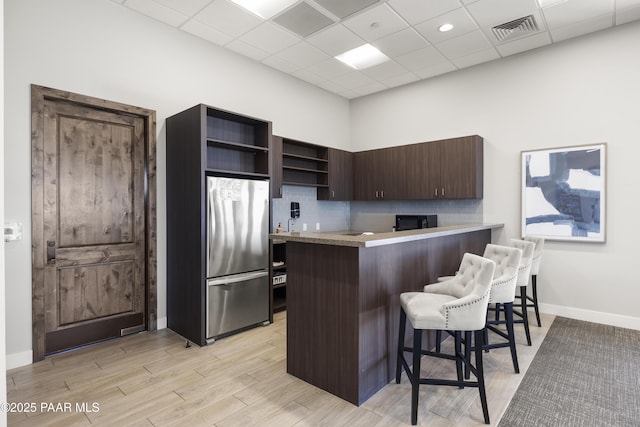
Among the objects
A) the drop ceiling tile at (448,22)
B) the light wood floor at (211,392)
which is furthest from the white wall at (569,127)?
the light wood floor at (211,392)

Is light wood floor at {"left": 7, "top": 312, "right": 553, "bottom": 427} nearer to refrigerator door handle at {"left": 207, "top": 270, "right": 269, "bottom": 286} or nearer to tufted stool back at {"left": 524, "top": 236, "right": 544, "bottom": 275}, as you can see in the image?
refrigerator door handle at {"left": 207, "top": 270, "right": 269, "bottom": 286}

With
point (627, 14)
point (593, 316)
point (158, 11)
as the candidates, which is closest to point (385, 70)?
point (627, 14)

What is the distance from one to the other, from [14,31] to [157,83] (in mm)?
1165

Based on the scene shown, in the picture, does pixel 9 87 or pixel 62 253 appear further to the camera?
pixel 62 253

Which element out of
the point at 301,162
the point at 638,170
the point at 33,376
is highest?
the point at 301,162

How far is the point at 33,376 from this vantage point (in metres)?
2.67

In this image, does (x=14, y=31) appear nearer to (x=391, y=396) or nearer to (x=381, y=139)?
(x=391, y=396)

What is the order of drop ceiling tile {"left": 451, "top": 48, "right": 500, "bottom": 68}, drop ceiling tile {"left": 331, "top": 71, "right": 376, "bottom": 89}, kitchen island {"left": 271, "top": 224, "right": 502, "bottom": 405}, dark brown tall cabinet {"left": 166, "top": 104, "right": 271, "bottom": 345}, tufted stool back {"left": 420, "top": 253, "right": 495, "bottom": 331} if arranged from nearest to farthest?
1. tufted stool back {"left": 420, "top": 253, "right": 495, "bottom": 331}
2. kitchen island {"left": 271, "top": 224, "right": 502, "bottom": 405}
3. dark brown tall cabinet {"left": 166, "top": 104, "right": 271, "bottom": 345}
4. drop ceiling tile {"left": 451, "top": 48, "right": 500, "bottom": 68}
5. drop ceiling tile {"left": 331, "top": 71, "right": 376, "bottom": 89}

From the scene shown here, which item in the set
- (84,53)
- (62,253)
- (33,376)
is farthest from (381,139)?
(33,376)

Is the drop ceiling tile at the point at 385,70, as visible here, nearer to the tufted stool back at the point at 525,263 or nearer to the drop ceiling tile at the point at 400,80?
the drop ceiling tile at the point at 400,80

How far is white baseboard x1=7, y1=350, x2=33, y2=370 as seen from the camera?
110 inches

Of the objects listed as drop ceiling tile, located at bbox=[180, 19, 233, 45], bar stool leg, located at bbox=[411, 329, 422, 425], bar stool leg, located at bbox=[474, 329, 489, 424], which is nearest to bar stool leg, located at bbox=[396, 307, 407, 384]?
bar stool leg, located at bbox=[411, 329, 422, 425]

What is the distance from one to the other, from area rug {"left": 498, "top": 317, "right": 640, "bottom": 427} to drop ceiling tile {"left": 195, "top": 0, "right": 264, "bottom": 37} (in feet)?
13.7

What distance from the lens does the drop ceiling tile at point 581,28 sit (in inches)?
145
